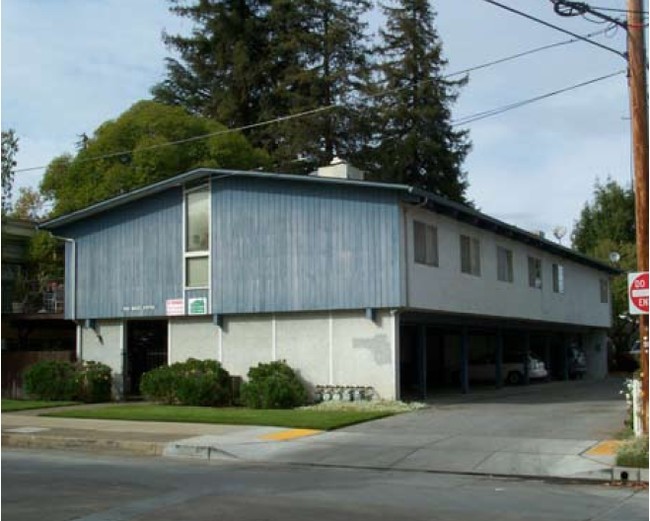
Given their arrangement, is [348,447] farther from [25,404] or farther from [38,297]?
[38,297]

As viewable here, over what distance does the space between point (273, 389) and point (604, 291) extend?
89.0 ft

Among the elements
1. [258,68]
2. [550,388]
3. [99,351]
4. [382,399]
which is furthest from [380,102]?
[382,399]

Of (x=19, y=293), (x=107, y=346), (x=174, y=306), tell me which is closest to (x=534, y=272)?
(x=174, y=306)

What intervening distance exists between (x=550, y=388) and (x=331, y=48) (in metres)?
26.3

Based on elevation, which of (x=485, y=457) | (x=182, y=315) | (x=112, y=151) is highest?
(x=112, y=151)

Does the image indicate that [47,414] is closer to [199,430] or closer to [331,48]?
[199,430]

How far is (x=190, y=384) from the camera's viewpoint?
986 inches

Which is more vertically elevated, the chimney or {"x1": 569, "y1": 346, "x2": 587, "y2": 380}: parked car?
the chimney

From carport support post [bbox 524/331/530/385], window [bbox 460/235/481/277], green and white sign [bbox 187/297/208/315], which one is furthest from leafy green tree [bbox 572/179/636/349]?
green and white sign [bbox 187/297/208/315]

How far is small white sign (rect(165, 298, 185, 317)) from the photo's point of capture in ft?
89.2

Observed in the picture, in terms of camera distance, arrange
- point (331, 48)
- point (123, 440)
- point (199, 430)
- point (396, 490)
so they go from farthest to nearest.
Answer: point (331, 48) → point (199, 430) → point (123, 440) → point (396, 490)

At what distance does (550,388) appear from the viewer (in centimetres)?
3362

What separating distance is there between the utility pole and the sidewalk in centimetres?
231

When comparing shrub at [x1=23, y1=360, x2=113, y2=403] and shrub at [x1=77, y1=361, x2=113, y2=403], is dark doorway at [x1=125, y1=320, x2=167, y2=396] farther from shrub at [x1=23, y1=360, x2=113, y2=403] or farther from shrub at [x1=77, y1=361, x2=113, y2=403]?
shrub at [x1=23, y1=360, x2=113, y2=403]
